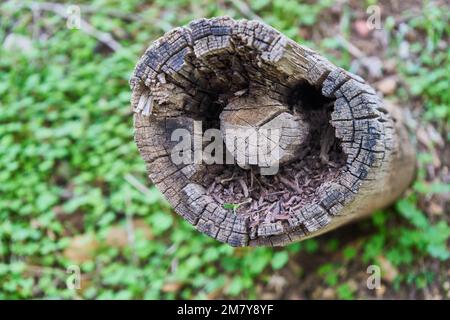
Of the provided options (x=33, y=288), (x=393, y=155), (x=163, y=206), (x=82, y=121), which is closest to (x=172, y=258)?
(x=163, y=206)

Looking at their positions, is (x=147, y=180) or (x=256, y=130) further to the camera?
(x=147, y=180)

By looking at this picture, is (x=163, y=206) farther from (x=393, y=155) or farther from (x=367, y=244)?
(x=393, y=155)

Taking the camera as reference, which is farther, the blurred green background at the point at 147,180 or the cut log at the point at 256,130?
the blurred green background at the point at 147,180

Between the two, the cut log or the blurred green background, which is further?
the blurred green background
